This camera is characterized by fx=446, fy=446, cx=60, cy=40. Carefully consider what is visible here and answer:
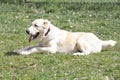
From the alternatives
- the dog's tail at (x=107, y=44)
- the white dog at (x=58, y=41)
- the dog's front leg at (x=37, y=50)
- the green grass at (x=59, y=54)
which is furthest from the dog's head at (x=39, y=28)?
the dog's tail at (x=107, y=44)

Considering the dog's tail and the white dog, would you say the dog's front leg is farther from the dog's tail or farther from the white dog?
the dog's tail

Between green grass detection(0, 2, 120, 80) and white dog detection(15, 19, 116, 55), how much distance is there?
21 centimetres

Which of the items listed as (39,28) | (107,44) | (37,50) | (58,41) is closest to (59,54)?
(58,41)

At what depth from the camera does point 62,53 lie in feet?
32.2

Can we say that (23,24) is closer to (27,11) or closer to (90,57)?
(27,11)

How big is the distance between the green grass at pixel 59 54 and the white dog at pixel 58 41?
0.68ft

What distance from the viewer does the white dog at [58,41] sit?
970cm

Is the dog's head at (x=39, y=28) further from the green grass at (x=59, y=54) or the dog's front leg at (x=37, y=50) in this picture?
the green grass at (x=59, y=54)

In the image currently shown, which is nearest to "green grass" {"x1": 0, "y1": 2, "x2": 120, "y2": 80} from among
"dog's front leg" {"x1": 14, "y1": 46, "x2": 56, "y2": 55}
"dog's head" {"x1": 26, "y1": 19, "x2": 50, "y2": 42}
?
"dog's front leg" {"x1": 14, "y1": 46, "x2": 56, "y2": 55}

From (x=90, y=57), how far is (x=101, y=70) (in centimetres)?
100

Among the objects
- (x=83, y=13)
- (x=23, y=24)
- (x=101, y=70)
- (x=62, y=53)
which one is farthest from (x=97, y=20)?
(x=101, y=70)

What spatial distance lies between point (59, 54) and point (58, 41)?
0.35 m

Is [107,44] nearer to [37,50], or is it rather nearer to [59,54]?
[59,54]

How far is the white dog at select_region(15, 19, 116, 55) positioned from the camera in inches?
382
